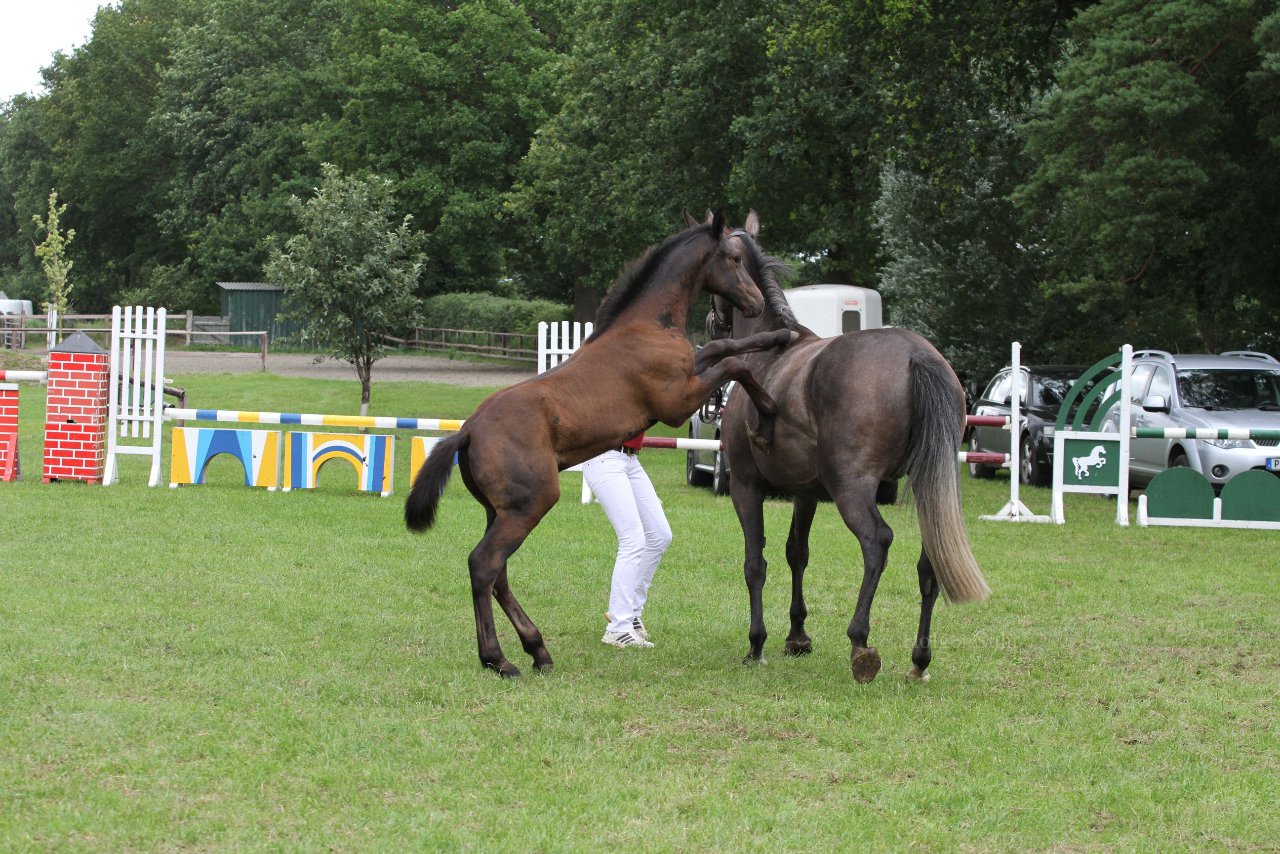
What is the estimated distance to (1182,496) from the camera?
14805 millimetres

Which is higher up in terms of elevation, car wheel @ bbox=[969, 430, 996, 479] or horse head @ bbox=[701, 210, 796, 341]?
horse head @ bbox=[701, 210, 796, 341]

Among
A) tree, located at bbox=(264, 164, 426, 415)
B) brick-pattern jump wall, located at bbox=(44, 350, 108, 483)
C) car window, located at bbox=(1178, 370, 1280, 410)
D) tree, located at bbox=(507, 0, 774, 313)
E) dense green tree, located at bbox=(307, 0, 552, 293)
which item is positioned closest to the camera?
brick-pattern jump wall, located at bbox=(44, 350, 108, 483)

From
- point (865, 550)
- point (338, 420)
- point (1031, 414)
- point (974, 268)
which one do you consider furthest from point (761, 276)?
point (974, 268)

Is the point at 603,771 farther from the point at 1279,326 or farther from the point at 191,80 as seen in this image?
→ the point at 191,80

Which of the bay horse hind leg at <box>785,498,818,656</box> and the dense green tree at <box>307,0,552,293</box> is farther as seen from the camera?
the dense green tree at <box>307,0,552,293</box>

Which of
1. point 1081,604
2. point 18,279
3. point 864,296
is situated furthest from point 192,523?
point 18,279

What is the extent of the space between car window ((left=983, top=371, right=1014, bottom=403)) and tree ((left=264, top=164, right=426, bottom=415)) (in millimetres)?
12543

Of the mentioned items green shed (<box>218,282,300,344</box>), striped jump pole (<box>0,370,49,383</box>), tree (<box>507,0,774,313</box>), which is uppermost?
tree (<box>507,0,774,313</box>)

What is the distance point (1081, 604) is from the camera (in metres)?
9.97

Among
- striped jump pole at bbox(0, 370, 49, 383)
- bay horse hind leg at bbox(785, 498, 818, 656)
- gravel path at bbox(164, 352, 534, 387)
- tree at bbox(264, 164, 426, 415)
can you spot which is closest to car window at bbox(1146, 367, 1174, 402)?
bay horse hind leg at bbox(785, 498, 818, 656)

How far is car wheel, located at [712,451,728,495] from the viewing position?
56.5 feet

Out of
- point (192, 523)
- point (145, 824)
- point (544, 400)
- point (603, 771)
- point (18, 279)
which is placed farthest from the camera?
point (18, 279)

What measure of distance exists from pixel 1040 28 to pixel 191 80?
52.6 meters

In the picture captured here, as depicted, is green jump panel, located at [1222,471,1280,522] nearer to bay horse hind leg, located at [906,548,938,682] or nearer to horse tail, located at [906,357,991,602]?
bay horse hind leg, located at [906,548,938,682]
